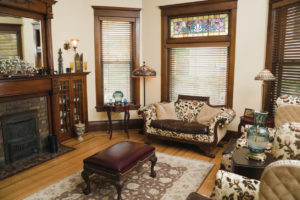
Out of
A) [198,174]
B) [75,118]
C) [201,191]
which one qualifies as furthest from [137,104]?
[201,191]

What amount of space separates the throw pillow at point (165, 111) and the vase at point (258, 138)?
2556 millimetres

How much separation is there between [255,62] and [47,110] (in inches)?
155

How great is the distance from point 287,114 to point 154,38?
321 centimetres

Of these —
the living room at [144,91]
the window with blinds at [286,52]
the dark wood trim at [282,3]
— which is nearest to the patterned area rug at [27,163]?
the living room at [144,91]

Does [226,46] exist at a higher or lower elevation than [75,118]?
higher

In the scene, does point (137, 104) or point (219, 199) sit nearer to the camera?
point (219, 199)

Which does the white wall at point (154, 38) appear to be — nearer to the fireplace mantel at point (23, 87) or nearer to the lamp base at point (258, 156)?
the fireplace mantel at point (23, 87)

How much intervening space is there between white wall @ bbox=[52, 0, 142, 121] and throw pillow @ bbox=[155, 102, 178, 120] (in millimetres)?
1111

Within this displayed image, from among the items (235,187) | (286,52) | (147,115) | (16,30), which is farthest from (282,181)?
(16,30)

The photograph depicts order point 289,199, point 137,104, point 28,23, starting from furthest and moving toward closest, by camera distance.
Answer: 1. point 137,104
2. point 28,23
3. point 289,199

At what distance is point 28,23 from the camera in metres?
4.09

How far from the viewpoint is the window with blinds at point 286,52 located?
3.78m

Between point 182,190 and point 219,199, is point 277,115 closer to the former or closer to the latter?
point 182,190

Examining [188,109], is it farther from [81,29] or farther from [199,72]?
[81,29]
